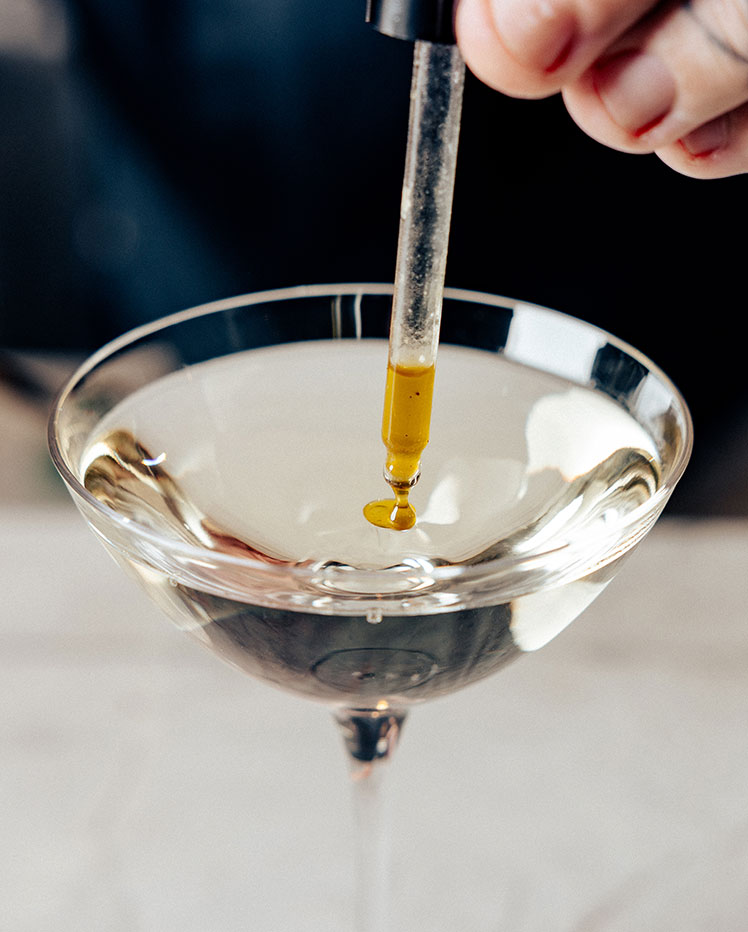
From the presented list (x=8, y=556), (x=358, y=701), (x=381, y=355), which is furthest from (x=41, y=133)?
(x=358, y=701)

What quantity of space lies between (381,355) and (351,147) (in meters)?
0.36

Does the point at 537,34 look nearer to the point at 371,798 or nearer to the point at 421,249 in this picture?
the point at 421,249

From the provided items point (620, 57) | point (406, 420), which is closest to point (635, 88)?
point (620, 57)

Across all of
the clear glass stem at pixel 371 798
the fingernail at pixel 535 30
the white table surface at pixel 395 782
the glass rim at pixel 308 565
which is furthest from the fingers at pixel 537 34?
the white table surface at pixel 395 782

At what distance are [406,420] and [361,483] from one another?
0.20ft

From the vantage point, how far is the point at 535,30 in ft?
0.83

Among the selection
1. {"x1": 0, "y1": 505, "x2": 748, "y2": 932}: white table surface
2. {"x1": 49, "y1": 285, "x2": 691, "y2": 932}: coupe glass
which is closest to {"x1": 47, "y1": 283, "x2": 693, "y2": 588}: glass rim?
{"x1": 49, "y1": 285, "x2": 691, "y2": 932}: coupe glass

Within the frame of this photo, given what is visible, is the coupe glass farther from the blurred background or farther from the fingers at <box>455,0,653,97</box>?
the blurred background

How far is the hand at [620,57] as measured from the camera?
0.26 metres

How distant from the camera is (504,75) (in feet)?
0.88

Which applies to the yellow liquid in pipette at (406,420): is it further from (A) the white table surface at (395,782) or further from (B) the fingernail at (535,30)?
(A) the white table surface at (395,782)

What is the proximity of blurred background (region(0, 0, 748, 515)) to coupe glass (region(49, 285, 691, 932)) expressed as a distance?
1.11 feet

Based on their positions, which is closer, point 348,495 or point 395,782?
point 348,495

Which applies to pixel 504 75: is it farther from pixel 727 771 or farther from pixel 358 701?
pixel 727 771
